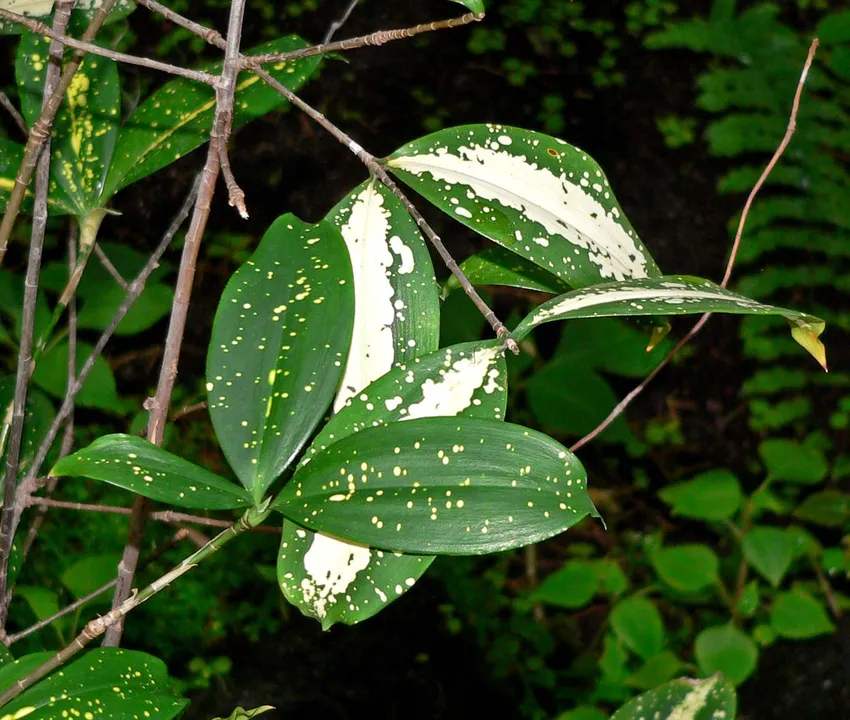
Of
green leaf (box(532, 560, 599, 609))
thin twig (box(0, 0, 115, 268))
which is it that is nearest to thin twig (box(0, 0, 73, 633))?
thin twig (box(0, 0, 115, 268))

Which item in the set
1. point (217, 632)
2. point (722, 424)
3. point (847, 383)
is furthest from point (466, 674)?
point (847, 383)

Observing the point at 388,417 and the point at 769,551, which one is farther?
the point at 769,551

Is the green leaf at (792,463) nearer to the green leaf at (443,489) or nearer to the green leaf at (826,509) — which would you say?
the green leaf at (826,509)

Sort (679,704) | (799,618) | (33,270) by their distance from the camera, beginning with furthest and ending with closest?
(799,618), (679,704), (33,270)

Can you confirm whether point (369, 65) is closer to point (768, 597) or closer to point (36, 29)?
point (768, 597)

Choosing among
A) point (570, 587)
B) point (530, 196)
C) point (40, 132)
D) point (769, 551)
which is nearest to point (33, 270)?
point (40, 132)

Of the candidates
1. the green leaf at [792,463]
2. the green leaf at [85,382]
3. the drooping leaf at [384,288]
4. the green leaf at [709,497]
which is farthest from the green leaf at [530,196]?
the green leaf at [792,463]

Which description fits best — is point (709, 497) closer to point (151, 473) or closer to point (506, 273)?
point (506, 273)

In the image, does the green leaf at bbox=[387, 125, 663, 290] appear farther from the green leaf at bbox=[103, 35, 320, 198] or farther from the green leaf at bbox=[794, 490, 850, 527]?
the green leaf at bbox=[794, 490, 850, 527]
